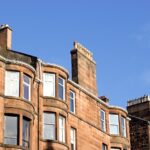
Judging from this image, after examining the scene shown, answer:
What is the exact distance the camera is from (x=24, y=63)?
140ft

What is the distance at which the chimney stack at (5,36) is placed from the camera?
4741cm

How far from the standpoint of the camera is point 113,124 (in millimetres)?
55656

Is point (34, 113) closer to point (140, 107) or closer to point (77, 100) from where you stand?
point (77, 100)

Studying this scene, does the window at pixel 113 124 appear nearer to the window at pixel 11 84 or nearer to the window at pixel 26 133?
the window at pixel 26 133

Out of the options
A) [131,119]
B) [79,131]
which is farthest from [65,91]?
[131,119]

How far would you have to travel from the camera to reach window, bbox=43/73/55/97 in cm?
4644

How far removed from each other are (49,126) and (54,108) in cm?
158

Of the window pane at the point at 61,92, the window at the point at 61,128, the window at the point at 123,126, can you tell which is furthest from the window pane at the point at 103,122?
the window at the point at 61,128

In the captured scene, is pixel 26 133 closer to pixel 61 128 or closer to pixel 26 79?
pixel 26 79

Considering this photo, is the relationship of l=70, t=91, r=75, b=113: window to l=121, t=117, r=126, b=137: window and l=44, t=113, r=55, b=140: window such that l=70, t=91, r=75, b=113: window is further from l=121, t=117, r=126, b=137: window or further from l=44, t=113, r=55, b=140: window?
l=121, t=117, r=126, b=137: window

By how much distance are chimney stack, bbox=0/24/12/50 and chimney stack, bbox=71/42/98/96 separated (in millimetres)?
7814

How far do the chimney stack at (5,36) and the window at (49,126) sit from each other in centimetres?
707

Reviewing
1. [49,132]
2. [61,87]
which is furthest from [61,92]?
[49,132]

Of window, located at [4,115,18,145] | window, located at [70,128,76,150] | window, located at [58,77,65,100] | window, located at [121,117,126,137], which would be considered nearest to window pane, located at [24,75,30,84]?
window, located at [4,115,18,145]
